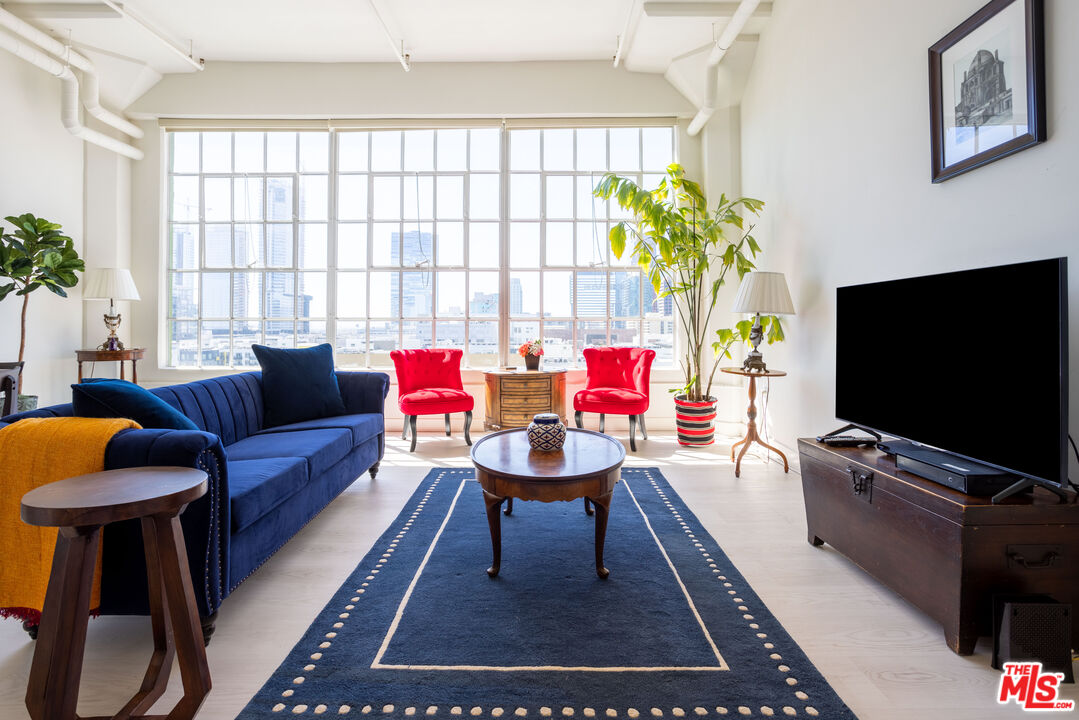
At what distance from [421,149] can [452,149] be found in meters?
0.32

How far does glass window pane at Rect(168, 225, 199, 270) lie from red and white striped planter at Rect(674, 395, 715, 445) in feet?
16.9

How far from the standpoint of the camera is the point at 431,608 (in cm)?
195

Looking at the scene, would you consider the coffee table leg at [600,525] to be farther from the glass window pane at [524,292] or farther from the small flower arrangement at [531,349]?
the glass window pane at [524,292]

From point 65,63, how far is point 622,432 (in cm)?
584

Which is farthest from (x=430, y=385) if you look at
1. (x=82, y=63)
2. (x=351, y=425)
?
(x=82, y=63)

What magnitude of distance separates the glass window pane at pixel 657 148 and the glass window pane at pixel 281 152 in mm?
3620

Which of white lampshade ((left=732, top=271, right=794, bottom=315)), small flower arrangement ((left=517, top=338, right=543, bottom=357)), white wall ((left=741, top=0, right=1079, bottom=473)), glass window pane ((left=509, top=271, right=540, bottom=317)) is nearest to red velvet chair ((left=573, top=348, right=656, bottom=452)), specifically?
small flower arrangement ((left=517, top=338, right=543, bottom=357))

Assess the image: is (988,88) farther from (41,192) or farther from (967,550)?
(41,192)

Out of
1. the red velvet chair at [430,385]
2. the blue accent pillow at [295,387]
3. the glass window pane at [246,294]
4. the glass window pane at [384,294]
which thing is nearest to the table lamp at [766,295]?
the red velvet chair at [430,385]

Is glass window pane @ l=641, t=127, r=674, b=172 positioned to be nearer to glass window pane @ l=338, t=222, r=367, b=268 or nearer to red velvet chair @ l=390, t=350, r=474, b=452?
red velvet chair @ l=390, t=350, r=474, b=452

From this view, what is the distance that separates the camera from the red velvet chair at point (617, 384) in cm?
448

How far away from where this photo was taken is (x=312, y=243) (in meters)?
5.48

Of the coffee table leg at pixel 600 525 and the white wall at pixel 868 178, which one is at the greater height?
the white wall at pixel 868 178

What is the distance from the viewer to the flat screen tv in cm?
159
